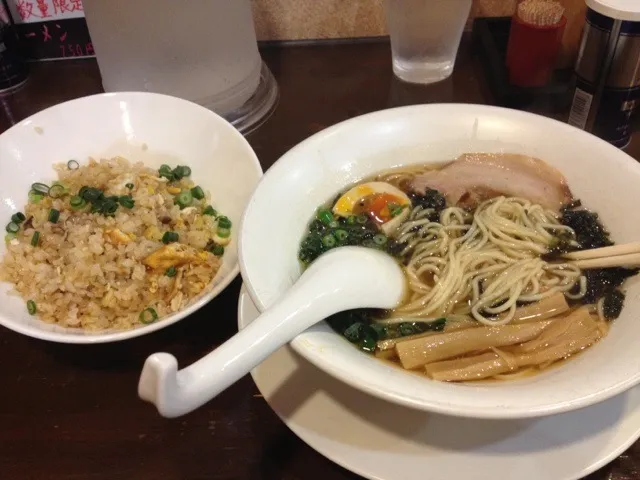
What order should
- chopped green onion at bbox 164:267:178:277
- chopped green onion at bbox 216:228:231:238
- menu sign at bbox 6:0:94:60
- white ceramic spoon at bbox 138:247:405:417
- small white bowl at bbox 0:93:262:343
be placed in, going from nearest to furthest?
white ceramic spoon at bbox 138:247:405:417 → chopped green onion at bbox 164:267:178:277 → chopped green onion at bbox 216:228:231:238 → small white bowl at bbox 0:93:262:343 → menu sign at bbox 6:0:94:60

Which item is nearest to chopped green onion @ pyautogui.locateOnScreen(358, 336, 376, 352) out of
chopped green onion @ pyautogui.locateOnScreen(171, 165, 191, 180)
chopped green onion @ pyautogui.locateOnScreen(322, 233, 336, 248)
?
chopped green onion @ pyautogui.locateOnScreen(322, 233, 336, 248)

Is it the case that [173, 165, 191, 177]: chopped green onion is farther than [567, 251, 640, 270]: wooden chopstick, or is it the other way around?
[173, 165, 191, 177]: chopped green onion

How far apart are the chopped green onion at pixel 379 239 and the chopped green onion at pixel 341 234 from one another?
3.1 inches

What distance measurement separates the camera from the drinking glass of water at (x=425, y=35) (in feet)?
5.74

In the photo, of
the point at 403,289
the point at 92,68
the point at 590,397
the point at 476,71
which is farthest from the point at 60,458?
the point at 476,71

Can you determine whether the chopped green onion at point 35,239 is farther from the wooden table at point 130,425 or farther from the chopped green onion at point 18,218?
the wooden table at point 130,425

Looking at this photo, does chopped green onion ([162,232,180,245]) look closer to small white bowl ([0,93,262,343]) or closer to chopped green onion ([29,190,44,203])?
small white bowl ([0,93,262,343])

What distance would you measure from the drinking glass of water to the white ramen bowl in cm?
61

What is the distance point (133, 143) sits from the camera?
1.65 m

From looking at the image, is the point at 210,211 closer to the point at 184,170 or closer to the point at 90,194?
the point at 184,170

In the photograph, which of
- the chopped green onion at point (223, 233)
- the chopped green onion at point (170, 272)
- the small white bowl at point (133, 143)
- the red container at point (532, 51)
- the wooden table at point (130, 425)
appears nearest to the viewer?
the wooden table at point (130, 425)

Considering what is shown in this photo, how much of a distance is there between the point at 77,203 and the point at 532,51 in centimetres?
136

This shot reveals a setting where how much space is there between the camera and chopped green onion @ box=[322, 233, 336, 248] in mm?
1148

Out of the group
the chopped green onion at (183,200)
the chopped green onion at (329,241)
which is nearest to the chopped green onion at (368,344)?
the chopped green onion at (329,241)
